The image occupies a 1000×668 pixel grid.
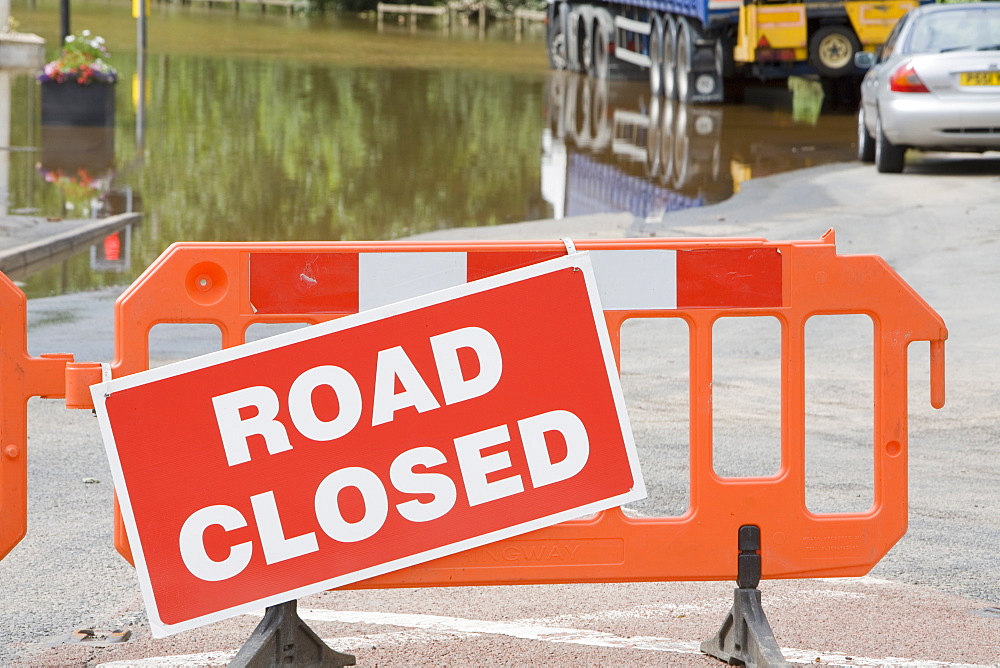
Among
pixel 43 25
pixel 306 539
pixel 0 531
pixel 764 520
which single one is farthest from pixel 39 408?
pixel 43 25

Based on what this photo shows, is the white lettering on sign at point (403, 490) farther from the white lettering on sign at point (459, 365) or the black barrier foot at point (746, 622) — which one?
the black barrier foot at point (746, 622)

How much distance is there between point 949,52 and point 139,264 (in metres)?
7.81

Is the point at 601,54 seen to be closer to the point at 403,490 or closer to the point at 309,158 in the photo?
the point at 309,158


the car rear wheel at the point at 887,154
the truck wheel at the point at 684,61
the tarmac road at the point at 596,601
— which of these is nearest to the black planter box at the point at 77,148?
the car rear wheel at the point at 887,154

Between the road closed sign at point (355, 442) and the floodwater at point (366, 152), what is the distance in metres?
6.78

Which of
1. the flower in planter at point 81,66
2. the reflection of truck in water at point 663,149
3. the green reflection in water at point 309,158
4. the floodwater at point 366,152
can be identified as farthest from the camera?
the flower in planter at point 81,66

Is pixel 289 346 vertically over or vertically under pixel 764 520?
over

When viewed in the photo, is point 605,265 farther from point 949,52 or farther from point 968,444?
point 949,52

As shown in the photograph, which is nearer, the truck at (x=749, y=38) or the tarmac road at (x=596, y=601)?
the tarmac road at (x=596, y=601)

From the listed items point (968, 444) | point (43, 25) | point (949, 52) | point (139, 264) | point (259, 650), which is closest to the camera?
point (259, 650)

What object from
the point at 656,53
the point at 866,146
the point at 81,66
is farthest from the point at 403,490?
the point at 656,53

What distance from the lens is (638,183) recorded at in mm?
16125

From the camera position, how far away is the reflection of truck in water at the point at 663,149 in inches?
598

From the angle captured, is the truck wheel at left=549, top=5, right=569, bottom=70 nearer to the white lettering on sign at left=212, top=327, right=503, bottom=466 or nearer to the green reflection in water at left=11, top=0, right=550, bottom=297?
the green reflection in water at left=11, top=0, right=550, bottom=297
